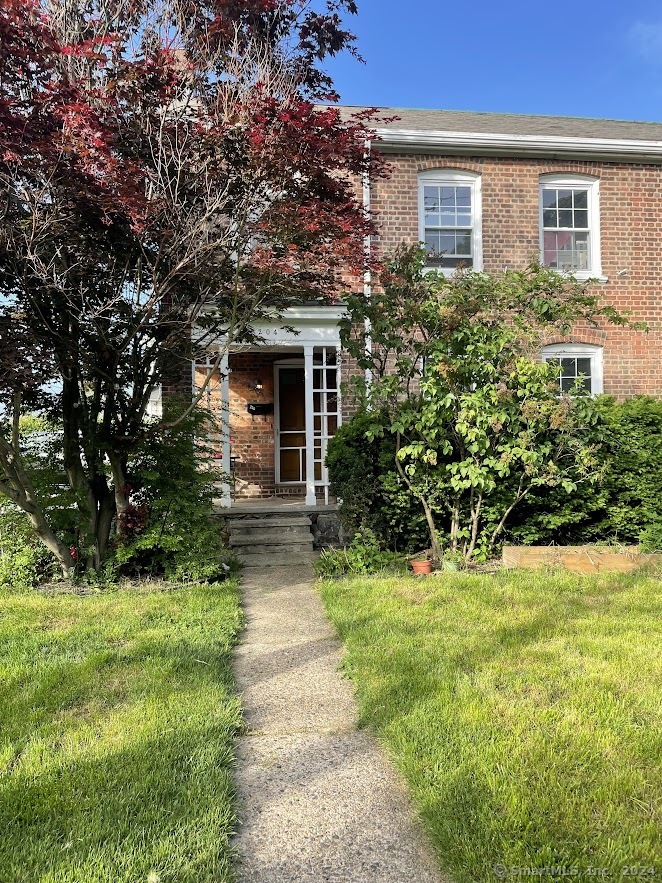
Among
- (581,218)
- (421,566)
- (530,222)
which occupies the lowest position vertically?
(421,566)

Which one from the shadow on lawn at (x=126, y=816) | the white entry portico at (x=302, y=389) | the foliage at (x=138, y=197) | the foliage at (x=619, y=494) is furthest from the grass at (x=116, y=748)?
the foliage at (x=619, y=494)

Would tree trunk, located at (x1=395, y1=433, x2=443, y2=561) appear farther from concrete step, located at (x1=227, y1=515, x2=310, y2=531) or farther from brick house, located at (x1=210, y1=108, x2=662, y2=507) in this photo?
brick house, located at (x1=210, y1=108, x2=662, y2=507)

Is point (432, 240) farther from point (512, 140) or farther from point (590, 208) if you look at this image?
point (590, 208)

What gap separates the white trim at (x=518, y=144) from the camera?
31.1 feet

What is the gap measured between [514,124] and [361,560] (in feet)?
30.5

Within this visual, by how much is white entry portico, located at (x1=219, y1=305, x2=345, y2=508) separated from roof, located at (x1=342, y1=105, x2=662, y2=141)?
3606 mm

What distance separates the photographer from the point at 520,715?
3.00m

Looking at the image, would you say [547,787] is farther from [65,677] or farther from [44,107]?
[44,107]

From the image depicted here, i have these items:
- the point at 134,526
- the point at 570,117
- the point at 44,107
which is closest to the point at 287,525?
the point at 134,526

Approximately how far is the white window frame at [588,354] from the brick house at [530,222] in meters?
0.02

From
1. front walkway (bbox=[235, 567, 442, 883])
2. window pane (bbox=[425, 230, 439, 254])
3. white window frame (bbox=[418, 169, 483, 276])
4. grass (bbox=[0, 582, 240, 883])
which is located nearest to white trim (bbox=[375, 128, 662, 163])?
white window frame (bbox=[418, 169, 483, 276])

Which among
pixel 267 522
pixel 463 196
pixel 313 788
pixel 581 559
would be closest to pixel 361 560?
pixel 267 522

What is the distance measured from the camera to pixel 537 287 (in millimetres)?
6312

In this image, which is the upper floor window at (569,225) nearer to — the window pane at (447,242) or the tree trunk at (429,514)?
the window pane at (447,242)
